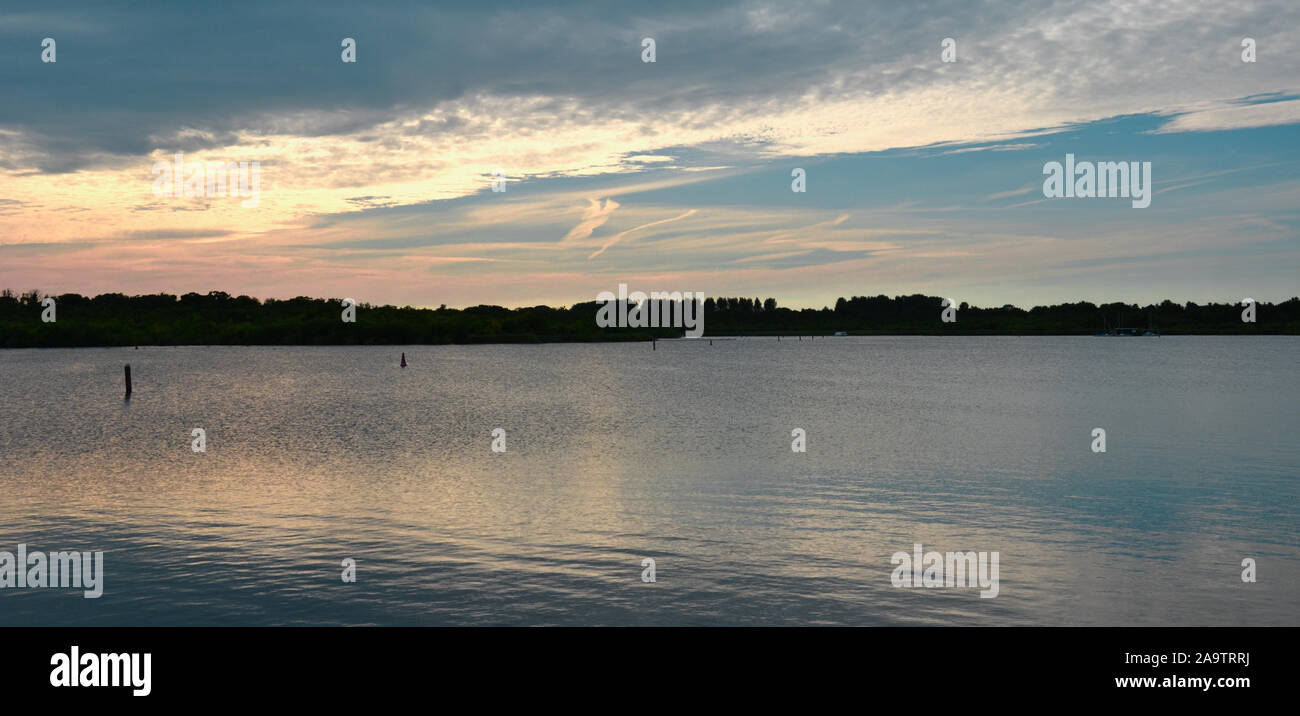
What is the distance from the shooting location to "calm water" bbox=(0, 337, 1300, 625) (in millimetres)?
15875

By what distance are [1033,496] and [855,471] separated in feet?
23.1

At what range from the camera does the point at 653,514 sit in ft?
81.5

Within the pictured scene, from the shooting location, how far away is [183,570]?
1806 centimetres

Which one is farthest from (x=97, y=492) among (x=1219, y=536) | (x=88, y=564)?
(x=1219, y=536)

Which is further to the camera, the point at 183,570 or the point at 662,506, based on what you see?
the point at 662,506

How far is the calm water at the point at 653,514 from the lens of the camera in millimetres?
15875

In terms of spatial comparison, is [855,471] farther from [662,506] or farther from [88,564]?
[88,564]
